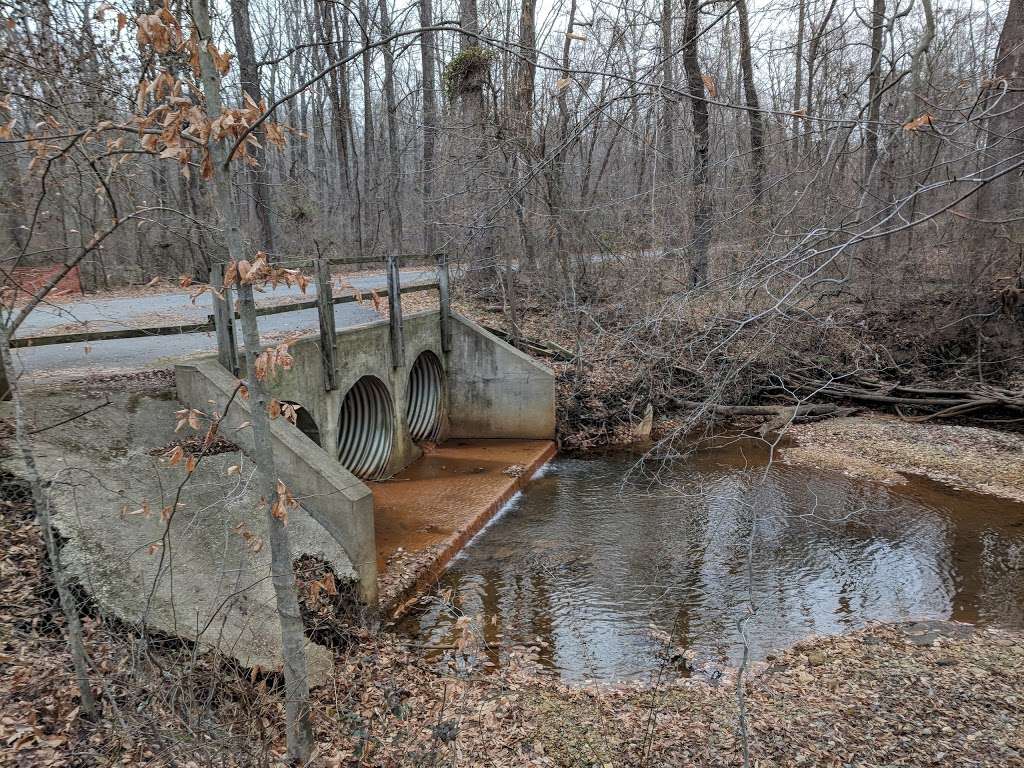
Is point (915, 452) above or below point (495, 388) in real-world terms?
below

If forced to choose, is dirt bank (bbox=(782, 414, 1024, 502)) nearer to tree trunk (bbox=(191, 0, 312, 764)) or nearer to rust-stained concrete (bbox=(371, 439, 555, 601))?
rust-stained concrete (bbox=(371, 439, 555, 601))

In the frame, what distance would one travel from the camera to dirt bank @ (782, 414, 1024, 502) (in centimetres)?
1194

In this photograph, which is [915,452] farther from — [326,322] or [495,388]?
[326,322]

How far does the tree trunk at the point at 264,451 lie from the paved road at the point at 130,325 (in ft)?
8.34

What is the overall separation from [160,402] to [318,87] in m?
22.0

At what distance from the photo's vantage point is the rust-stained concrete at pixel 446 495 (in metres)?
9.46

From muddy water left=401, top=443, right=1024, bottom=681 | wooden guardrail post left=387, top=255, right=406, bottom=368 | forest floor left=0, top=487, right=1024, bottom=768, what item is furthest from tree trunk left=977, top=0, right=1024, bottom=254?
wooden guardrail post left=387, top=255, right=406, bottom=368

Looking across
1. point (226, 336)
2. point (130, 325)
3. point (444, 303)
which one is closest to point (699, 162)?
point (444, 303)

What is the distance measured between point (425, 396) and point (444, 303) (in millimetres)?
2020

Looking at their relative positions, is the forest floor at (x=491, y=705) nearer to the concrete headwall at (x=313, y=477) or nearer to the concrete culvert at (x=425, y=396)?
the concrete headwall at (x=313, y=477)

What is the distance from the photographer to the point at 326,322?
10688 mm

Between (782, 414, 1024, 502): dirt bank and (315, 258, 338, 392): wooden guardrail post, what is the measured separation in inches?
332

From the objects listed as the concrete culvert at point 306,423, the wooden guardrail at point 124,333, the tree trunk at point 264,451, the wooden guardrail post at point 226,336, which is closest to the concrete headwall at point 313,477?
the wooden guardrail post at point 226,336

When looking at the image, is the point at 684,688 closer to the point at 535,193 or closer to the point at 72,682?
the point at 72,682
